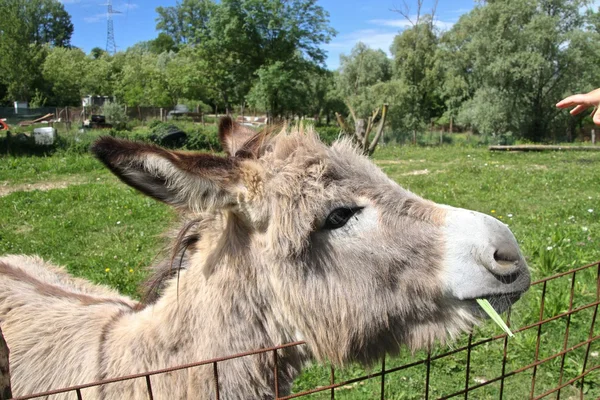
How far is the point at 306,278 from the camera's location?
176cm

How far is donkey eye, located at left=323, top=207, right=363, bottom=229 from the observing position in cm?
177

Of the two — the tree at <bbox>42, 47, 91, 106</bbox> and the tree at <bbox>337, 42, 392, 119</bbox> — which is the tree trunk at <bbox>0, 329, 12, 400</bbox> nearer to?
the tree at <bbox>337, 42, 392, 119</bbox>

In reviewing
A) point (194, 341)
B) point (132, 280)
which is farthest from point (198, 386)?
point (132, 280)

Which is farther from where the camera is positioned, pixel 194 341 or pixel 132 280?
pixel 132 280

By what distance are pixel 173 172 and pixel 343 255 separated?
2.36 ft

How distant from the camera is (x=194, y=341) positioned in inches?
70.1

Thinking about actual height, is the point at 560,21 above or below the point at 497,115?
above

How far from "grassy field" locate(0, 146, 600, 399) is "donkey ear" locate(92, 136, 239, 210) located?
0.74 metres

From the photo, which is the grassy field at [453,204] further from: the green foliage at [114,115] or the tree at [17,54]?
the tree at [17,54]

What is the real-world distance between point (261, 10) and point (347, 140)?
128 ft

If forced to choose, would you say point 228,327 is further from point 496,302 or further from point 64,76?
point 64,76

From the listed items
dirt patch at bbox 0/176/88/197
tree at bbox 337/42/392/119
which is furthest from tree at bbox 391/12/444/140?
dirt patch at bbox 0/176/88/197

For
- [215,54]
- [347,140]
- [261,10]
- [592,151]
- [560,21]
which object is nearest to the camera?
[347,140]

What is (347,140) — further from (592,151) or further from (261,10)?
(261,10)
